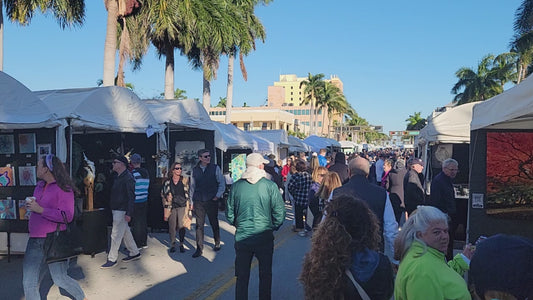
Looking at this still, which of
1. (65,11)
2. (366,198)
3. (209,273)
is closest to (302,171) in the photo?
(209,273)

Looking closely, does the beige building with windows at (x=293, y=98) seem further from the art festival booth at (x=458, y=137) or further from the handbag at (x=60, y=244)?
the handbag at (x=60, y=244)

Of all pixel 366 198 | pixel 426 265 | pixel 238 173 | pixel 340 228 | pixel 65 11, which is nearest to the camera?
pixel 426 265

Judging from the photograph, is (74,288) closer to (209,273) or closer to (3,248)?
(209,273)

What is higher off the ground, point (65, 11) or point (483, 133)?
point (65, 11)

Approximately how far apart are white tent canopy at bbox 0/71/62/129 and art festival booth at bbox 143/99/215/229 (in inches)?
130

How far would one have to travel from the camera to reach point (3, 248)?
7.51 meters

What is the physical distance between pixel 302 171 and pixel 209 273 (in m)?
3.61

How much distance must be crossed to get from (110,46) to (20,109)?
6.92m

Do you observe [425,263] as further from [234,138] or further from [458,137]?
[234,138]

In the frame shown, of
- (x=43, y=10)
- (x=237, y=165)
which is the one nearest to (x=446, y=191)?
(x=237, y=165)

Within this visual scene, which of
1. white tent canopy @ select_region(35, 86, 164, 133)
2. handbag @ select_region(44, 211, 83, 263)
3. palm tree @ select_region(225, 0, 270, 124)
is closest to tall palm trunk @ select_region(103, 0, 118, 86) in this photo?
white tent canopy @ select_region(35, 86, 164, 133)

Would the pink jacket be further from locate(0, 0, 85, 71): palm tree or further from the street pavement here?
locate(0, 0, 85, 71): palm tree

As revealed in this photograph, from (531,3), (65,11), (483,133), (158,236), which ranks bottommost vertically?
(158,236)

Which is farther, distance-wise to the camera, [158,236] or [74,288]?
[158,236]
